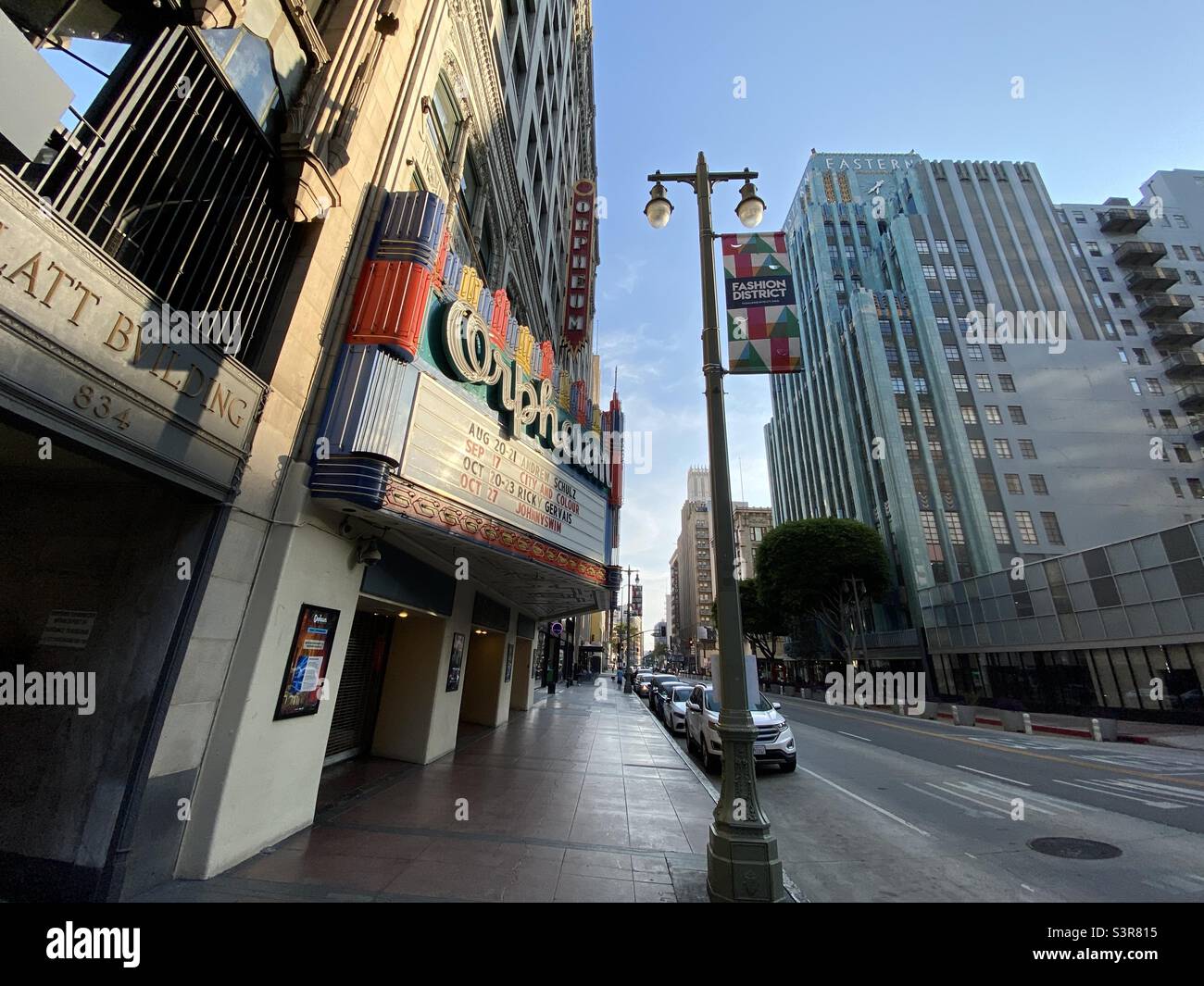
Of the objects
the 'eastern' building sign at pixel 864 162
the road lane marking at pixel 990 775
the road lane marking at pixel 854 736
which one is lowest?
the road lane marking at pixel 990 775

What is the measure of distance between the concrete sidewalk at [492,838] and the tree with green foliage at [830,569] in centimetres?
3826

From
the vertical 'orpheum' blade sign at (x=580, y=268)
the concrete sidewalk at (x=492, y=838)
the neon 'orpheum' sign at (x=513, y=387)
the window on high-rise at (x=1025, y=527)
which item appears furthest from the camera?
the window on high-rise at (x=1025, y=527)

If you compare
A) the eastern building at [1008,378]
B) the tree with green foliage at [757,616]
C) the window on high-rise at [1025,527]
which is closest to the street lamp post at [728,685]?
the eastern building at [1008,378]

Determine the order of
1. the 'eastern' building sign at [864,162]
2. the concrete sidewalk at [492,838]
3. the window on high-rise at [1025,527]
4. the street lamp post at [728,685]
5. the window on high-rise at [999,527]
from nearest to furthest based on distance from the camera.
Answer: the street lamp post at [728,685], the concrete sidewalk at [492,838], the window on high-rise at [1025,527], the window on high-rise at [999,527], the 'eastern' building sign at [864,162]

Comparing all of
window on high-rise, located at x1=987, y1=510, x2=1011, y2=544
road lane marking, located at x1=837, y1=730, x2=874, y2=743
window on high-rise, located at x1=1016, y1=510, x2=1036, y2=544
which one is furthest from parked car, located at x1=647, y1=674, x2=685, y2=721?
window on high-rise, located at x1=1016, y1=510, x2=1036, y2=544

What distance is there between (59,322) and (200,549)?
8.21 ft

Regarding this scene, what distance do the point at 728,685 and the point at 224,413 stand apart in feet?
21.6

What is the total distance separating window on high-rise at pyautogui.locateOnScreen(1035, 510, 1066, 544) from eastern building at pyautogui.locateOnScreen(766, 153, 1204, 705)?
114mm

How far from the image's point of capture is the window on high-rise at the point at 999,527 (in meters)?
44.8

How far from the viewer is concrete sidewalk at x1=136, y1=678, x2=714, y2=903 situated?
17.4 ft

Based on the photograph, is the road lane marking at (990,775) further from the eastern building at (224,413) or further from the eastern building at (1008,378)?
the eastern building at (1008,378)
